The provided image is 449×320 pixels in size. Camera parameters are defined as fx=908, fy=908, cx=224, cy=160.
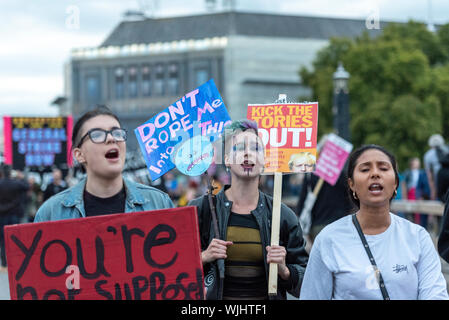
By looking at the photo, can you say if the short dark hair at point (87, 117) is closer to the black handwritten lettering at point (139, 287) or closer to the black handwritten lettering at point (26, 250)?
the black handwritten lettering at point (26, 250)

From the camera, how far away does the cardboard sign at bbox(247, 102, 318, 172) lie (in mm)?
4672

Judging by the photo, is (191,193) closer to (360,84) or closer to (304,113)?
(304,113)

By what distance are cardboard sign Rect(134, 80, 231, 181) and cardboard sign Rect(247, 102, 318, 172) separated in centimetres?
24

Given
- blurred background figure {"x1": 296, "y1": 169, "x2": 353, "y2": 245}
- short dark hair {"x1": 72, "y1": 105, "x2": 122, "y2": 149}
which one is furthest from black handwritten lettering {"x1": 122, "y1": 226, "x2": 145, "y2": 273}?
blurred background figure {"x1": 296, "y1": 169, "x2": 353, "y2": 245}

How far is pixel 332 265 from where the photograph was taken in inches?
150

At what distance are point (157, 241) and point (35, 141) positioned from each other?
1182 cm

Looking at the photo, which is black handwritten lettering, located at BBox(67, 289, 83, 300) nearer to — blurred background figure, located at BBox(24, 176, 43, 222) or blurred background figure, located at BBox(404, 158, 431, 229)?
blurred background figure, located at BBox(404, 158, 431, 229)

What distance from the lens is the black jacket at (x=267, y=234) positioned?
4523mm

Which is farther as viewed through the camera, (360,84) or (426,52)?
(426,52)

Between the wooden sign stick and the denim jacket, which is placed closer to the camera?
the wooden sign stick

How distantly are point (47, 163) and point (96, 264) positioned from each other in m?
11.8

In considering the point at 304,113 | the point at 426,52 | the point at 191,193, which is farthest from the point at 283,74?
the point at 304,113

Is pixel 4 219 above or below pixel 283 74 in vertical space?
below
